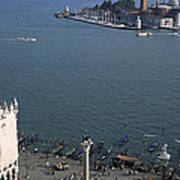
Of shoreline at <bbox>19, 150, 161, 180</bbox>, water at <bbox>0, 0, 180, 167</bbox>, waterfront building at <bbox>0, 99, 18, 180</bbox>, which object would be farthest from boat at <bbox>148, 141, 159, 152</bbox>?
waterfront building at <bbox>0, 99, 18, 180</bbox>

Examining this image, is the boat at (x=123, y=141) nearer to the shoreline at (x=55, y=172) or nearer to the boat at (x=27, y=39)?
the shoreline at (x=55, y=172)

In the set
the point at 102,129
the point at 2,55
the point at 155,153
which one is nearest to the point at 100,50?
the point at 2,55

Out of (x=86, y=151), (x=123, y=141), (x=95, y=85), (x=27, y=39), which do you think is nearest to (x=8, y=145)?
(x=86, y=151)

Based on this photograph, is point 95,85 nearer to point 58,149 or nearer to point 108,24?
point 58,149

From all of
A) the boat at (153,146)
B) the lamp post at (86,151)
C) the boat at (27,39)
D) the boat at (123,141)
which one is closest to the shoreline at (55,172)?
the boat at (153,146)

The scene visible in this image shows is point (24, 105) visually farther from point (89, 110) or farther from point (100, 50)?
point (100, 50)

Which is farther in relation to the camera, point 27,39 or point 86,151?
point 27,39
